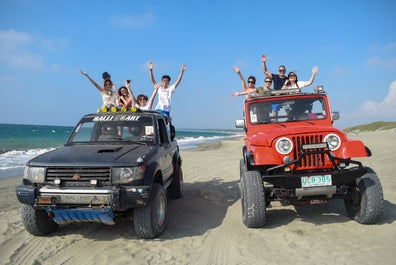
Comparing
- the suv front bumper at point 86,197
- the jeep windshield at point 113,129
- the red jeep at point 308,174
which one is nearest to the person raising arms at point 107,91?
the jeep windshield at point 113,129

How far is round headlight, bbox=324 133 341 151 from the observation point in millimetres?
4555

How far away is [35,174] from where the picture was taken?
4.09 metres

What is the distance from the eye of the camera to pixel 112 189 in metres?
3.82

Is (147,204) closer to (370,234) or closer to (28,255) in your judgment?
(28,255)

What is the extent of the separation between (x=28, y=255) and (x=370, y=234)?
469cm

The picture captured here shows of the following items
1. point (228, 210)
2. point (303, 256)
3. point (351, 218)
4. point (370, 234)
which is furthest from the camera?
point (228, 210)

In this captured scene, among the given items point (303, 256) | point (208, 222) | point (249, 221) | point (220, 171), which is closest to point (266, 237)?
point (249, 221)

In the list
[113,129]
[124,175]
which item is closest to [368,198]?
[124,175]

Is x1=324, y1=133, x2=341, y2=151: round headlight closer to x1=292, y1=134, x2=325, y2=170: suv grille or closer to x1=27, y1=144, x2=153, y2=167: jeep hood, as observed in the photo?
x1=292, y1=134, x2=325, y2=170: suv grille

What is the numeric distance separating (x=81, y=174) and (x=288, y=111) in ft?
12.9

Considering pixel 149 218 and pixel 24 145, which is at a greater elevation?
pixel 24 145

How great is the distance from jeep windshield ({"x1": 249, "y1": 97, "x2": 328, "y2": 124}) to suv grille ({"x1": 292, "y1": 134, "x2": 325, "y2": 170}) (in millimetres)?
1241

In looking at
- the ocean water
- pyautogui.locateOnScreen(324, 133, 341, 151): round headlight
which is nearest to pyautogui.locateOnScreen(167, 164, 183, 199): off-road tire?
pyautogui.locateOnScreen(324, 133, 341, 151): round headlight

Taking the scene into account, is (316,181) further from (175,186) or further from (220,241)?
(175,186)
